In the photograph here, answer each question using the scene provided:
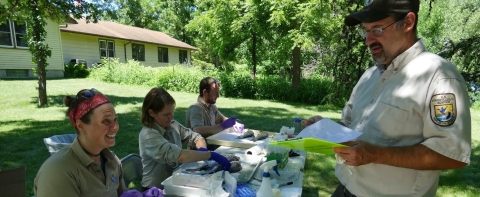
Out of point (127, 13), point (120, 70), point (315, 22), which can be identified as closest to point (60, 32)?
point (120, 70)

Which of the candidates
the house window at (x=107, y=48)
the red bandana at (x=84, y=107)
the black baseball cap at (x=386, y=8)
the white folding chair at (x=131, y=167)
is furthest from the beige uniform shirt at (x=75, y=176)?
the house window at (x=107, y=48)

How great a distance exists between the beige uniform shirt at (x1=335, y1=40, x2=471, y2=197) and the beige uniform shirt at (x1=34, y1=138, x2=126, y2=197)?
1505 millimetres

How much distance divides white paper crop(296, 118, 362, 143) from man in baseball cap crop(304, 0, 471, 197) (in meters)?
0.04

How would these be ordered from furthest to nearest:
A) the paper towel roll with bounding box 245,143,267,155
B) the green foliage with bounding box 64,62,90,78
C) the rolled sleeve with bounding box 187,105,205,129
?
the green foliage with bounding box 64,62,90,78, the rolled sleeve with bounding box 187,105,205,129, the paper towel roll with bounding box 245,143,267,155

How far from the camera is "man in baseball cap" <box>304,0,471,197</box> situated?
1136mm

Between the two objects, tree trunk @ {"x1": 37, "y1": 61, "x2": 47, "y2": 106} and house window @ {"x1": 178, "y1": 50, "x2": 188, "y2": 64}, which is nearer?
tree trunk @ {"x1": 37, "y1": 61, "x2": 47, "y2": 106}

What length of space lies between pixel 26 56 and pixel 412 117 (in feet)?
62.0

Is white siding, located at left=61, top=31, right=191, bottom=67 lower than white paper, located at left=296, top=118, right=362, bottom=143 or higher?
higher

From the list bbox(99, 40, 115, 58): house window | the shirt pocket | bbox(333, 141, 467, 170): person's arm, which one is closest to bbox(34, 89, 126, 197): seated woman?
bbox(333, 141, 467, 170): person's arm

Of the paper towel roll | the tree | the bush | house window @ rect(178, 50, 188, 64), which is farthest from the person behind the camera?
house window @ rect(178, 50, 188, 64)

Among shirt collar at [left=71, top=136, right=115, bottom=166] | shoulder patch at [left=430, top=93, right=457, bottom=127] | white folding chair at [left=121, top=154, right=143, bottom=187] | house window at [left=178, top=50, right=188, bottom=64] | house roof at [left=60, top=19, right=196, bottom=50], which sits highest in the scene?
house roof at [left=60, top=19, right=196, bottom=50]

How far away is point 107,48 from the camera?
2120cm

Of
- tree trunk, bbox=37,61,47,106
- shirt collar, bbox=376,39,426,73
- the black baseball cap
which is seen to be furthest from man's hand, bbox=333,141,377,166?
tree trunk, bbox=37,61,47,106

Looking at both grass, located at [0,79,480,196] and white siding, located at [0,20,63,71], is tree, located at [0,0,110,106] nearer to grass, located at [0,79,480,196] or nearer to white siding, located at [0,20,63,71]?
grass, located at [0,79,480,196]
